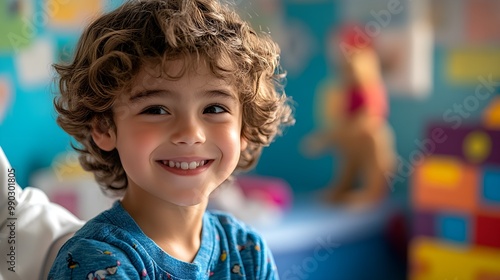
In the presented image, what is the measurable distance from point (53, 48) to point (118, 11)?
1496mm

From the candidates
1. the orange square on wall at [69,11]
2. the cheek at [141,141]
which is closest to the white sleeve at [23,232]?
the cheek at [141,141]

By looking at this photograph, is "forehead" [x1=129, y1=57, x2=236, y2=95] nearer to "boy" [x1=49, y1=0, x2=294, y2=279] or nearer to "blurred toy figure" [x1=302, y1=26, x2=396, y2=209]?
"boy" [x1=49, y1=0, x2=294, y2=279]

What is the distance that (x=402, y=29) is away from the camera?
2.81 metres

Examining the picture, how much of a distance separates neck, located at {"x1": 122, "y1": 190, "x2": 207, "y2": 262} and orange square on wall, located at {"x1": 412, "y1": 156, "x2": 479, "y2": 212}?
5.21 feet

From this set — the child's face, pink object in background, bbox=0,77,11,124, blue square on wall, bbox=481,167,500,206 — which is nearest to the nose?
the child's face

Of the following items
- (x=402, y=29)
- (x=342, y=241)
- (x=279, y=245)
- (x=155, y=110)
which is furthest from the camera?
(x=402, y=29)

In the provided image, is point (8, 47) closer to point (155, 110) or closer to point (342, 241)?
point (342, 241)

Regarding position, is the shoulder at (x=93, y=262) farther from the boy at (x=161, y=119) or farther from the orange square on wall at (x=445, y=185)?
the orange square on wall at (x=445, y=185)

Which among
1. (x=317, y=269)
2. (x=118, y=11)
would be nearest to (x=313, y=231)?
(x=317, y=269)

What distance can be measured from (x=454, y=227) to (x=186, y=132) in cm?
172

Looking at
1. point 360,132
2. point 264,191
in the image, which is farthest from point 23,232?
point 360,132

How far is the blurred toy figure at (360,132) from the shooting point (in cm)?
267

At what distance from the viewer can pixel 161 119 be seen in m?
0.83

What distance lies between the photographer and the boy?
83cm
